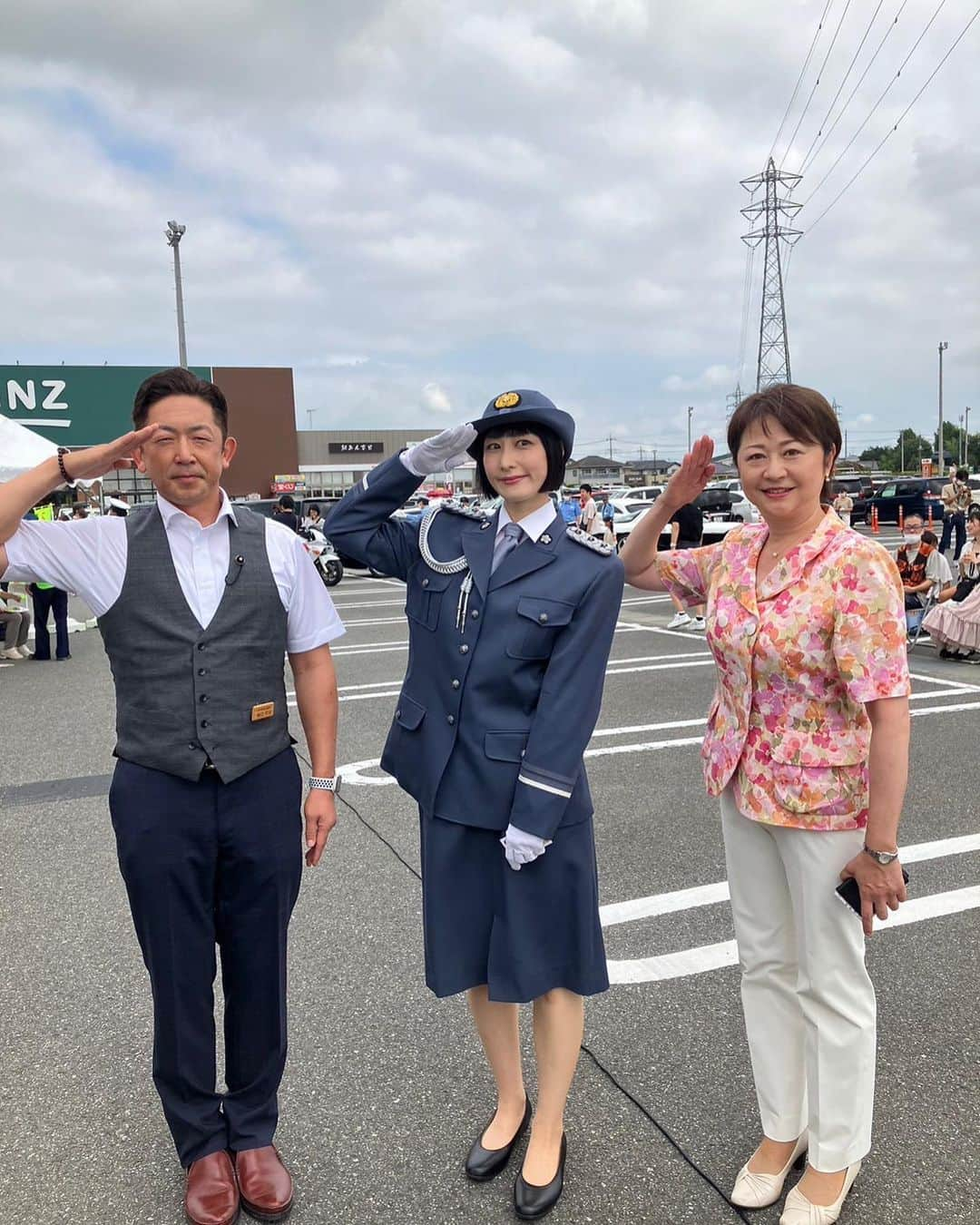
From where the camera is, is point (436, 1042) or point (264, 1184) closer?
point (264, 1184)

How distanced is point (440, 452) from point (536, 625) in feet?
1.73

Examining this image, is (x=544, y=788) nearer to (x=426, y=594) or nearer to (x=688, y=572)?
(x=426, y=594)

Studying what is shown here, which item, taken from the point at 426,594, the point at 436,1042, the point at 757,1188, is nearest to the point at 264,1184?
the point at 436,1042

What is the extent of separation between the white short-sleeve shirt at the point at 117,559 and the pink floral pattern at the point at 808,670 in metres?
1.02

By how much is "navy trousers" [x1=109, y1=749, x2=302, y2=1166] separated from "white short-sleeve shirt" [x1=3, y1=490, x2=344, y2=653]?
0.40 m

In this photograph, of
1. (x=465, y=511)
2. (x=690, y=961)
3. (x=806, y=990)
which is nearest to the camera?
(x=806, y=990)

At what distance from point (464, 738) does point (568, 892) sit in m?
0.46

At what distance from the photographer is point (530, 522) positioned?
2.29 meters

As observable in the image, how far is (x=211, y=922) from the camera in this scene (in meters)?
2.32

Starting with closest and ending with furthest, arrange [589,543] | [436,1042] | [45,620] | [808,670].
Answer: [808,670], [589,543], [436,1042], [45,620]

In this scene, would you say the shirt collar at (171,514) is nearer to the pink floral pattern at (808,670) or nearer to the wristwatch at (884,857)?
the pink floral pattern at (808,670)

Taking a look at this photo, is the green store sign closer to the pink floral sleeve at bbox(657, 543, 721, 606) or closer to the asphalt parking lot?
the asphalt parking lot

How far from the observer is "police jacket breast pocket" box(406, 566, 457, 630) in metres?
2.35

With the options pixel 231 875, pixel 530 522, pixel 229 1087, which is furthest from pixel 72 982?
pixel 530 522
